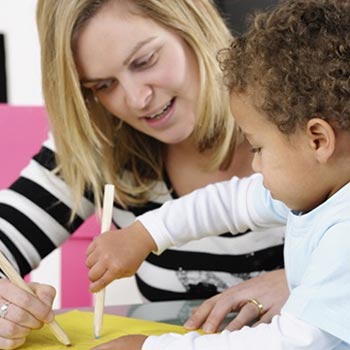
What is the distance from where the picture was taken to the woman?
41.4 inches

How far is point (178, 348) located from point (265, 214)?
26 centimetres

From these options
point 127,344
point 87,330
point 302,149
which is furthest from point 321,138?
point 87,330

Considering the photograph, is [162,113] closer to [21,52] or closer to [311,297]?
[311,297]

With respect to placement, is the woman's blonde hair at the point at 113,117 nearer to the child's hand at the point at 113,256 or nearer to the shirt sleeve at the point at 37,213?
the shirt sleeve at the point at 37,213

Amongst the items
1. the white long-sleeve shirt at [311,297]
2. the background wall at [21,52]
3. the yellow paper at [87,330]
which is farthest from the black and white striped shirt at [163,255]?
the background wall at [21,52]

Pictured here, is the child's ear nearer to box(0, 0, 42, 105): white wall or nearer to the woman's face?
the woman's face

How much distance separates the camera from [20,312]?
32.1 inches

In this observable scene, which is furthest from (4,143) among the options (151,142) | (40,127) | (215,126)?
(215,126)

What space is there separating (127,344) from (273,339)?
0.48 feet

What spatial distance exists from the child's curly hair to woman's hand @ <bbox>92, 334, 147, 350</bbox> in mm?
222

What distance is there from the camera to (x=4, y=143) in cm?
194

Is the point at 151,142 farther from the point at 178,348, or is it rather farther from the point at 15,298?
the point at 178,348

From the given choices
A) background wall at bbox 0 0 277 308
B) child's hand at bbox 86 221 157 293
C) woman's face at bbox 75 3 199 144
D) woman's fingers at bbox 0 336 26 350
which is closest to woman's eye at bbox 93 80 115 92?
woman's face at bbox 75 3 199 144

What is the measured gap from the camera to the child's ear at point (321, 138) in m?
0.64
